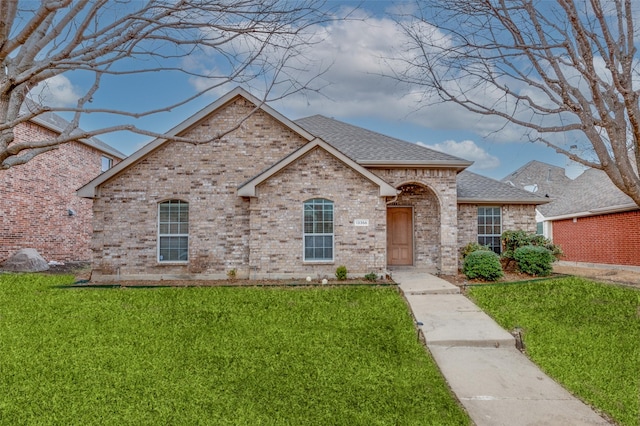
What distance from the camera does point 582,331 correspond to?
26.2ft

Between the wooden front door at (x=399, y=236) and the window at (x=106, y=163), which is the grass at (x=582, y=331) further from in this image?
the window at (x=106, y=163)

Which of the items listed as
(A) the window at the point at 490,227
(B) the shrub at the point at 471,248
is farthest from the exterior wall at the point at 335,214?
(A) the window at the point at 490,227

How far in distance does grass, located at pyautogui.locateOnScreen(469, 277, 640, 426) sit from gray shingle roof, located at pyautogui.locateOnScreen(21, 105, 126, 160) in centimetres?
1616

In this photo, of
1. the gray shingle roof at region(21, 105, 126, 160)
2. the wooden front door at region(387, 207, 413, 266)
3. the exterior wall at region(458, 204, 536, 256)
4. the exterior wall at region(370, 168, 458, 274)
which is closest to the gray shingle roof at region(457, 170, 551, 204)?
the exterior wall at region(458, 204, 536, 256)

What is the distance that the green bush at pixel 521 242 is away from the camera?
1509 centimetres

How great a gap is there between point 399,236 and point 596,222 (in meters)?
11.6

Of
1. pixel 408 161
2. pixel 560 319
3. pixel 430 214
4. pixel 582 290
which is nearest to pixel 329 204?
pixel 408 161

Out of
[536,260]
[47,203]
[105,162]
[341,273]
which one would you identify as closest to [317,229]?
[341,273]

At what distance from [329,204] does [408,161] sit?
3555mm

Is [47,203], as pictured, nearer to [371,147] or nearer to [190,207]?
[190,207]

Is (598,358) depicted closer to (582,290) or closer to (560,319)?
(560,319)

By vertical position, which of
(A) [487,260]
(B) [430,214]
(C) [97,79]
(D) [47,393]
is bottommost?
(D) [47,393]

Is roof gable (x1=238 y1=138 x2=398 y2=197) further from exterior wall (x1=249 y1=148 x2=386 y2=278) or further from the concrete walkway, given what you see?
the concrete walkway

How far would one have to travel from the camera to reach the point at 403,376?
593 cm
